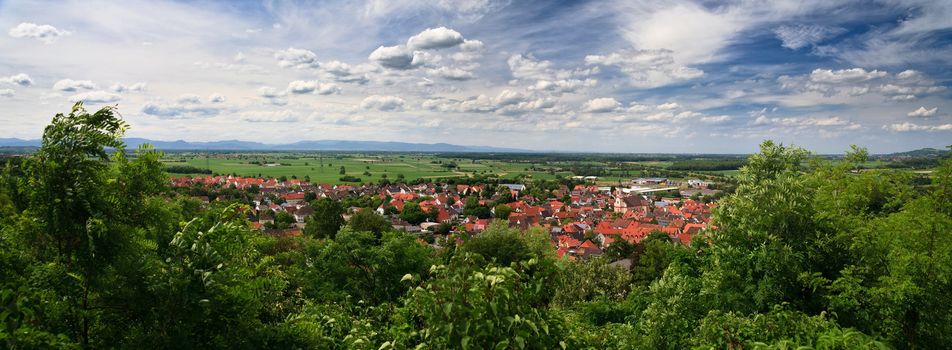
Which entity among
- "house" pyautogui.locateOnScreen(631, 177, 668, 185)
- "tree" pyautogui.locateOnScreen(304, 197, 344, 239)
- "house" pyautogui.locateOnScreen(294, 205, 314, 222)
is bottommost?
"house" pyautogui.locateOnScreen(294, 205, 314, 222)

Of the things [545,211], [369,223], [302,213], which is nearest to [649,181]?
[545,211]

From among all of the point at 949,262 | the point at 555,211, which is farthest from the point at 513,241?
the point at 555,211

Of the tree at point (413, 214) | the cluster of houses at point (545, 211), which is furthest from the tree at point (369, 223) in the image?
the tree at point (413, 214)

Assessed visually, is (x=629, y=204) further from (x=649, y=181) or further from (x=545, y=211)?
(x=649, y=181)

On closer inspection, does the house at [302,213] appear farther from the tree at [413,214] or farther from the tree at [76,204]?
the tree at [76,204]

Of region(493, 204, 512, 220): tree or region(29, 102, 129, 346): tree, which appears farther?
region(493, 204, 512, 220): tree

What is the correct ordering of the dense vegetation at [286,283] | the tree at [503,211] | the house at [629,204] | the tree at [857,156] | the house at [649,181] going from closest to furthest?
1. the dense vegetation at [286,283]
2. the tree at [857,156]
3. the tree at [503,211]
4. the house at [629,204]
5. the house at [649,181]

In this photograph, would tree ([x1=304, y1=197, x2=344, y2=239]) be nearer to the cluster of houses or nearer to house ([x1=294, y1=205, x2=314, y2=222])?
the cluster of houses

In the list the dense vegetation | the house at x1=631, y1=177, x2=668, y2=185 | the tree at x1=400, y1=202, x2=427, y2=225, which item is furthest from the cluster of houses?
the dense vegetation

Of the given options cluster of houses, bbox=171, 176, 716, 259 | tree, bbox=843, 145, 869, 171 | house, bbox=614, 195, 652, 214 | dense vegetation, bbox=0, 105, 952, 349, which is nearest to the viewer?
dense vegetation, bbox=0, 105, 952, 349
